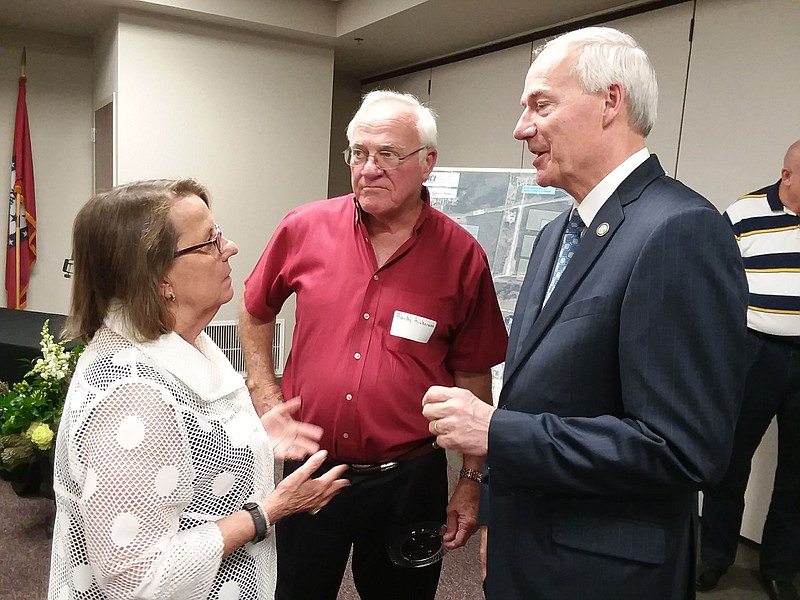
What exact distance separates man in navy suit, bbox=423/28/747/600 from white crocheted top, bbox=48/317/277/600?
38 cm

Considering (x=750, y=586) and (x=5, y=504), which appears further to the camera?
(x=5, y=504)

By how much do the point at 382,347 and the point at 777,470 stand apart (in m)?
2.05

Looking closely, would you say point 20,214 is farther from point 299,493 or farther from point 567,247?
point 567,247

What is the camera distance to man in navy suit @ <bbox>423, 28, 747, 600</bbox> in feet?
3.08

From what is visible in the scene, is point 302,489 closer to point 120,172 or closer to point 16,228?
point 120,172

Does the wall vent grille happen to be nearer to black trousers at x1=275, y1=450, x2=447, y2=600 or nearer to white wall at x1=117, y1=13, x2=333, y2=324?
white wall at x1=117, y1=13, x2=333, y2=324

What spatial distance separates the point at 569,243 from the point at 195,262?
734 mm

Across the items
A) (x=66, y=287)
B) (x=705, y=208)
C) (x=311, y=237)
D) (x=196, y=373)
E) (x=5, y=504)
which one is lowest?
(x=5, y=504)

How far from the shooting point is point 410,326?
1.62 meters

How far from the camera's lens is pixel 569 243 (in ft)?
4.15

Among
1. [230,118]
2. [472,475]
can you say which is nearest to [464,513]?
[472,475]

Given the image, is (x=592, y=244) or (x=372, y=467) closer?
(x=592, y=244)

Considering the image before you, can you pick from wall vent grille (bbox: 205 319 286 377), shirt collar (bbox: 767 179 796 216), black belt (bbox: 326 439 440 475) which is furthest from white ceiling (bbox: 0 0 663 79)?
black belt (bbox: 326 439 440 475)

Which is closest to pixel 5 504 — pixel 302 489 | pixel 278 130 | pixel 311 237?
pixel 311 237
